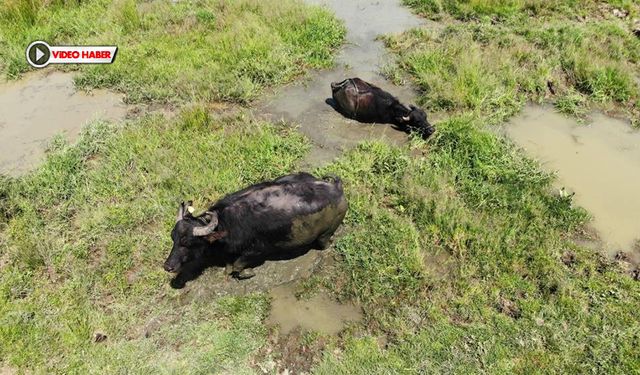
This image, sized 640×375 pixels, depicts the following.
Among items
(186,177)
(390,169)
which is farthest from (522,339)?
(186,177)

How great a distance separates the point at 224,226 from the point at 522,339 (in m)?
3.70

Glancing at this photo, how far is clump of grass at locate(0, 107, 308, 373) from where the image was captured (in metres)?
5.29

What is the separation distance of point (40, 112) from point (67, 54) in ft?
6.69

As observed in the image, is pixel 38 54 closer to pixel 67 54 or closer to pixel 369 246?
pixel 67 54

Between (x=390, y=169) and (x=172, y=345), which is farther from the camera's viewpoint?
(x=390, y=169)

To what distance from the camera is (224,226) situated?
579cm

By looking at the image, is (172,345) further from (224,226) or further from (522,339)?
(522,339)

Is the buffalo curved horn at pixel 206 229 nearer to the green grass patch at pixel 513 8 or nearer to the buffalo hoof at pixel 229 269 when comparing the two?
the buffalo hoof at pixel 229 269

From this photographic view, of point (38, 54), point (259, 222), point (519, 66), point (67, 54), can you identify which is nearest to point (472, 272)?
point (259, 222)

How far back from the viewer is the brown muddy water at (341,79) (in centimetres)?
838

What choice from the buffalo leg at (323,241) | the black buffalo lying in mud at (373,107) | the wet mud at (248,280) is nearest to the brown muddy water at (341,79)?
the black buffalo lying in mud at (373,107)

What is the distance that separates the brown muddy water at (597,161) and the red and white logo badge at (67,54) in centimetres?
840

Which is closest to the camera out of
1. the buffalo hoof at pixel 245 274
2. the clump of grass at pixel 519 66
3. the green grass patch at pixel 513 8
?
the buffalo hoof at pixel 245 274

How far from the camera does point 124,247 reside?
6.39m
